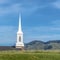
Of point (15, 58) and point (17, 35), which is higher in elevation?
point (17, 35)

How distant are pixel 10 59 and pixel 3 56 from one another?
209 cm

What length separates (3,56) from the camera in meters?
45.9

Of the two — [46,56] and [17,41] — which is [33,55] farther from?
[17,41]

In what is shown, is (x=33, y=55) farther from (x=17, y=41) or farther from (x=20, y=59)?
(x=17, y=41)

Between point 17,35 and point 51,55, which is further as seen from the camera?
point 17,35

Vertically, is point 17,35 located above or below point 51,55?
above

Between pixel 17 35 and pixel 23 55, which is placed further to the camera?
pixel 17 35

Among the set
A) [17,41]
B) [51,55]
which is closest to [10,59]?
[51,55]

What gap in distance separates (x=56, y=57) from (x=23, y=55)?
5642 mm

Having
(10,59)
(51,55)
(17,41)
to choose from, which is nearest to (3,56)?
(10,59)

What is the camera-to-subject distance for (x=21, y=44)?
83.7 m

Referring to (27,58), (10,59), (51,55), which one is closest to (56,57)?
(51,55)

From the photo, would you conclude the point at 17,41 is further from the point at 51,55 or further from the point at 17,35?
the point at 51,55

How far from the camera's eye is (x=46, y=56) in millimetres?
45906
